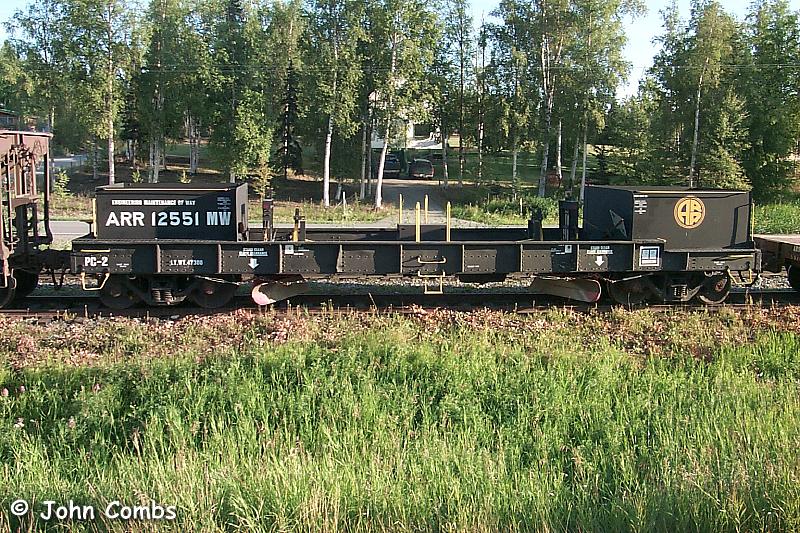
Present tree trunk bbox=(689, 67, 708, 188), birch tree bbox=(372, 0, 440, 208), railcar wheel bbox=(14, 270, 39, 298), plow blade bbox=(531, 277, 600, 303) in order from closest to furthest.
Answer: plow blade bbox=(531, 277, 600, 303) < railcar wheel bbox=(14, 270, 39, 298) < birch tree bbox=(372, 0, 440, 208) < tree trunk bbox=(689, 67, 708, 188)

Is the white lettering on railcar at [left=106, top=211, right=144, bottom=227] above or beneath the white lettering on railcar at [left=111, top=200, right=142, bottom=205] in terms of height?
Result: beneath

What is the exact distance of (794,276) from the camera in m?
13.4

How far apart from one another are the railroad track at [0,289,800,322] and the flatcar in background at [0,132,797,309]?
0.70 feet

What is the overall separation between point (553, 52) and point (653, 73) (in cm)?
→ 526

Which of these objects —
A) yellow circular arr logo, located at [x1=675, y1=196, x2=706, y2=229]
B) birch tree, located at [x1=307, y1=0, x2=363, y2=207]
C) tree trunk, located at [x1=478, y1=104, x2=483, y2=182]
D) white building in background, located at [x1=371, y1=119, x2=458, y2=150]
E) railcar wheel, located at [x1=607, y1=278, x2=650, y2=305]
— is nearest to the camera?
yellow circular arr logo, located at [x1=675, y1=196, x2=706, y2=229]

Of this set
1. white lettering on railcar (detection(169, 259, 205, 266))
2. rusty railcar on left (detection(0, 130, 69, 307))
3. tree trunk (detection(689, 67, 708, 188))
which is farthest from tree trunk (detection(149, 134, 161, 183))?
white lettering on railcar (detection(169, 259, 205, 266))

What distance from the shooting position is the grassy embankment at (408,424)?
498cm

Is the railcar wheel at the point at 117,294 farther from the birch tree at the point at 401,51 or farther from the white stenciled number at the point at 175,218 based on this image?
the birch tree at the point at 401,51

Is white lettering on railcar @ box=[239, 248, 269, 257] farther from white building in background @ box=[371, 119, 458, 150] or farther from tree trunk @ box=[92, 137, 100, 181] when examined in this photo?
tree trunk @ box=[92, 137, 100, 181]

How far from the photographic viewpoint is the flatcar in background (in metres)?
11.2

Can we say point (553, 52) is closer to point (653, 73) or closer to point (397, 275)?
point (653, 73)

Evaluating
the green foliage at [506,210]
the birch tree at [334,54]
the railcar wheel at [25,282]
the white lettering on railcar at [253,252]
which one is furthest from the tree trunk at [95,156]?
the white lettering on railcar at [253,252]

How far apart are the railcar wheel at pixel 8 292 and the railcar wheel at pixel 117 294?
4.76 feet

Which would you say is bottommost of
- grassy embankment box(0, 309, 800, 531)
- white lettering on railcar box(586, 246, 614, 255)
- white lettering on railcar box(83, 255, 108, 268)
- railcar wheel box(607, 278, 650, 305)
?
grassy embankment box(0, 309, 800, 531)
